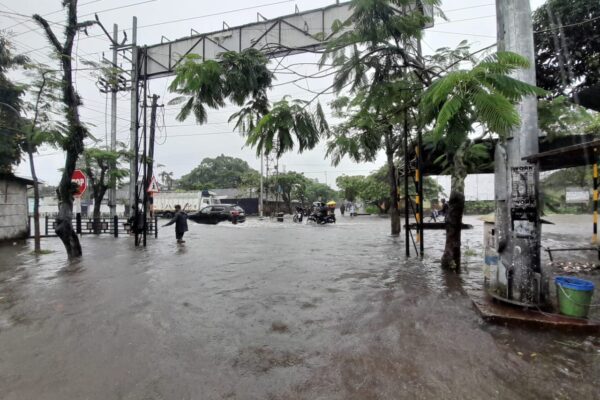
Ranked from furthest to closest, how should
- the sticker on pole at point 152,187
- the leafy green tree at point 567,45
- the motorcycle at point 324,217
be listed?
the motorcycle at point 324,217 < the sticker on pole at point 152,187 < the leafy green tree at point 567,45

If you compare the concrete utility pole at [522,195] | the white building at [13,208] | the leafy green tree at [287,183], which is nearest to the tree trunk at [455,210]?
the concrete utility pole at [522,195]

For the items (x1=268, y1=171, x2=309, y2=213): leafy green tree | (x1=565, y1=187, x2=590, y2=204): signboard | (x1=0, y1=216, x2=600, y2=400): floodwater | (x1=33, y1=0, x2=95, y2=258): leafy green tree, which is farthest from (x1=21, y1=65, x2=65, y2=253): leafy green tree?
(x1=565, y1=187, x2=590, y2=204): signboard

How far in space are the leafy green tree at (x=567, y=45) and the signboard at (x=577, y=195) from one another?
26.5m

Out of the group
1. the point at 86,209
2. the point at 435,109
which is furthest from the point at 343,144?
the point at 86,209

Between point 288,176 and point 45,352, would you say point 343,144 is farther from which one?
point 288,176

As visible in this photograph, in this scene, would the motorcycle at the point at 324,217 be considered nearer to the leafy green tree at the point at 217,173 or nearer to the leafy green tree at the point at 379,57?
the leafy green tree at the point at 379,57

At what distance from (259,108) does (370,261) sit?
572 cm

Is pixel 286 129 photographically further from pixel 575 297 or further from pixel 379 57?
pixel 575 297

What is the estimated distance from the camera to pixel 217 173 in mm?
67938

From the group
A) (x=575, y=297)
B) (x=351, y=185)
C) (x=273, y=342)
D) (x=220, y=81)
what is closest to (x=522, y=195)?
(x=575, y=297)

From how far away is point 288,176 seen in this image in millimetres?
44281

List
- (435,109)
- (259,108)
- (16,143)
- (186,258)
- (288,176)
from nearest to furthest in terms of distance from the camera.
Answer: (435,109), (259,108), (186,258), (16,143), (288,176)

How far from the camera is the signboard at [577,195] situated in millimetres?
Result: 29391

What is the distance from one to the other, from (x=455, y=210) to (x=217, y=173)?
63.8 meters
